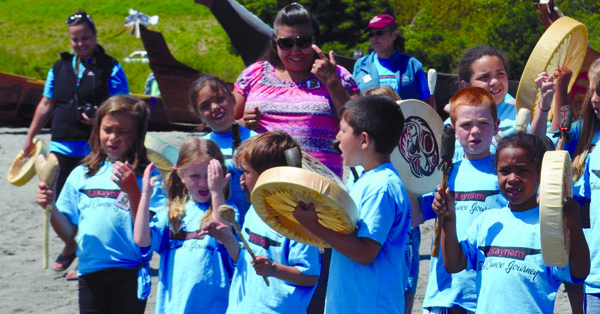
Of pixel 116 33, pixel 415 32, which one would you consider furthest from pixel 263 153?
pixel 116 33

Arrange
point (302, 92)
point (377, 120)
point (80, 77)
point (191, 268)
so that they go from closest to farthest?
point (377, 120)
point (191, 268)
point (302, 92)
point (80, 77)

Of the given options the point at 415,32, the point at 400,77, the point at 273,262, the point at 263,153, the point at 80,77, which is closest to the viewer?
the point at 273,262

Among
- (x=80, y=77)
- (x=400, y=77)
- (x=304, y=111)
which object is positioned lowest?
(x=304, y=111)

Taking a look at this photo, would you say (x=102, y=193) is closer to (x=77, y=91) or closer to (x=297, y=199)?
(x=297, y=199)

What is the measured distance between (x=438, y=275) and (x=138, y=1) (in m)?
68.1

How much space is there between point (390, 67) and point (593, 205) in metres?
2.92

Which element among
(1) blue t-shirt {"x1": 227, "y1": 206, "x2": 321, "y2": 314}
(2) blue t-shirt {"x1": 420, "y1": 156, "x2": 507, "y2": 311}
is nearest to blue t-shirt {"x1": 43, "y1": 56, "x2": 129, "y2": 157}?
(1) blue t-shirt {"x1": 227, "y1": 206, "x2": 321, "y2": 314}

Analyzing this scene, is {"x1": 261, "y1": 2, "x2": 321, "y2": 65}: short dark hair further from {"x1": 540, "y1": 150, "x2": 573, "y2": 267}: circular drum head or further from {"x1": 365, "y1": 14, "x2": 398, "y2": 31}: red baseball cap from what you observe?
{"x1": 365, "y1": 14, "x2": 398, "y2": 31}: red baseball cap

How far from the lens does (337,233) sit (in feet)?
9.45

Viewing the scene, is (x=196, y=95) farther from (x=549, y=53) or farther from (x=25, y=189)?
(x=25, y=189)

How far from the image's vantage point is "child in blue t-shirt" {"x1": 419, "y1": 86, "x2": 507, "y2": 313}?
12.4 feet

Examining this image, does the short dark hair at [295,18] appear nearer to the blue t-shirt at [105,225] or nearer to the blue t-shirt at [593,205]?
the blue t-shirt at [105,225]

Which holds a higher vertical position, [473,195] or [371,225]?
[473,195]

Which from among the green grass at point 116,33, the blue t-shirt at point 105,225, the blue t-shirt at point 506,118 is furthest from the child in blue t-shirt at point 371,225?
the green grass at point 116,33
